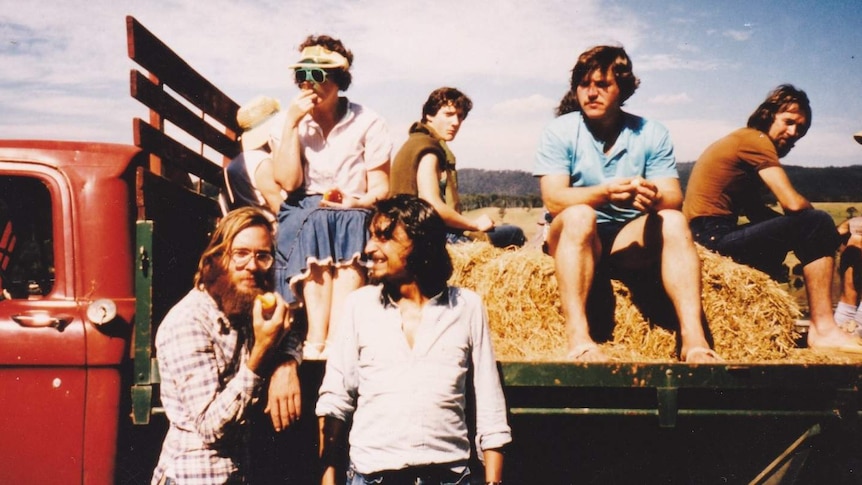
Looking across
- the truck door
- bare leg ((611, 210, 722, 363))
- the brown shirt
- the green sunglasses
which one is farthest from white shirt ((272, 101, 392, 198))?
the brown shirt

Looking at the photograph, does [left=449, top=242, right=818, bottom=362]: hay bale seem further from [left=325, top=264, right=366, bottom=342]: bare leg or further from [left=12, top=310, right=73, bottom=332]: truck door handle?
[left=12, top=310, right=73, bottom=332]: truck door handle

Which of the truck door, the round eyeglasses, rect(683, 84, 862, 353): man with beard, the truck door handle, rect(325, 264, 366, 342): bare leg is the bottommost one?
the truck door

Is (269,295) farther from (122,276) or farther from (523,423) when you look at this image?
(523,423)

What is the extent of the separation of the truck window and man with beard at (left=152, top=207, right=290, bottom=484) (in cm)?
124

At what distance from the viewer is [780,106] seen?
4359mm

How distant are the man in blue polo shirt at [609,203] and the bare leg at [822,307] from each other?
2.70ft

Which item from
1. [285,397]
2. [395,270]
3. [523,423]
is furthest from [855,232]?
[285,397]

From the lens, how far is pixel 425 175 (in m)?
4.02

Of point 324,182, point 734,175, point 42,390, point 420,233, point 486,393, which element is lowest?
point 42,390

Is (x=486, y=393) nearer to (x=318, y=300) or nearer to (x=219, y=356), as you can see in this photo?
(x=219, y=356)

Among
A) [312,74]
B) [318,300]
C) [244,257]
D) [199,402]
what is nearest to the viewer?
[199,402]

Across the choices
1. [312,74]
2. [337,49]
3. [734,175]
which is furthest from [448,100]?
[734,175]

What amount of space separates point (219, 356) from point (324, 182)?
4.92ft

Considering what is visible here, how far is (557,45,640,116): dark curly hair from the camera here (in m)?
3.52
